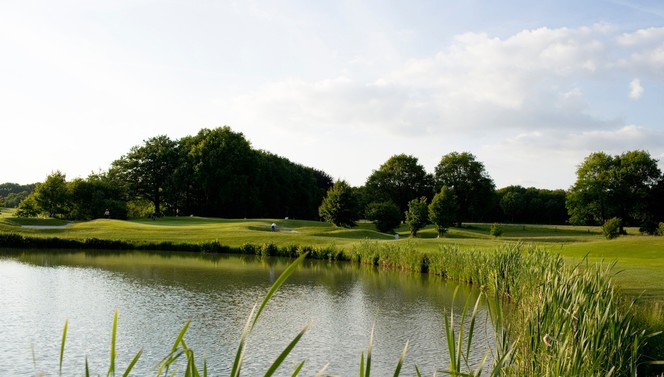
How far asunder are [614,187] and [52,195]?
61742 millimetres

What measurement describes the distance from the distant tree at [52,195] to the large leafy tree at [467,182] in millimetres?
44810

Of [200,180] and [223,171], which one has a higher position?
[223,171]

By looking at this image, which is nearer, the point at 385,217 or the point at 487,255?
the point at 487,255

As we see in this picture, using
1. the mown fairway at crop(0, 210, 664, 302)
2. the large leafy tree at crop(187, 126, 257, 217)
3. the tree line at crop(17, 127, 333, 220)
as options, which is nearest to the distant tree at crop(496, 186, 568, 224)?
the mown fairway at crop(0, 210, 664, 302)

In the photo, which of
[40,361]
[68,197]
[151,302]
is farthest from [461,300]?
[68,197]

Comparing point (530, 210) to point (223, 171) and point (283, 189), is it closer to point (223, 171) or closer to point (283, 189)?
point (283, 189)

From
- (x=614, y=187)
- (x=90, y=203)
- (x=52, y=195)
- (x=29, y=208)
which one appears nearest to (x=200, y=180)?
(x=90, y=203)

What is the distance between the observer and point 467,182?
243 ft

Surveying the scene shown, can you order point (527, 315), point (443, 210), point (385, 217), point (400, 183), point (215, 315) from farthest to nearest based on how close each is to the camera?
point (400, 183), point (385, 217), point (443, 210), point (215, 315), point (527, 315)

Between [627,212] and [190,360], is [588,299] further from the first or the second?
[627,212]

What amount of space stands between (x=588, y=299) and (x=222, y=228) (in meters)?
40.5

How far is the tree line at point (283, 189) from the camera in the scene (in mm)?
57375

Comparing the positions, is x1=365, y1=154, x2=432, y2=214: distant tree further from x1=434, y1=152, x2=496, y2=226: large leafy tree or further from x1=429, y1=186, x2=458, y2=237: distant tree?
x1=429, y1=186, x2=458, y2=237: distant tree

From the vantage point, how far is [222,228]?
47.3 meters
